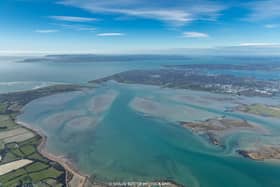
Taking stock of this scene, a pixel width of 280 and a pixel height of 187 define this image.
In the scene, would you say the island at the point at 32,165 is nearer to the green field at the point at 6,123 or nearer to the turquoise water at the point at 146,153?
the green field at the point at 6,123

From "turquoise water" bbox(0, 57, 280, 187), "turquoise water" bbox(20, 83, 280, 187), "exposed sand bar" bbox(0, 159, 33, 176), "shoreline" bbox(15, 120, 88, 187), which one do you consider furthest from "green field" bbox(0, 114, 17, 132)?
"exposed sand bar" bbox(0, 159, 33, 176)

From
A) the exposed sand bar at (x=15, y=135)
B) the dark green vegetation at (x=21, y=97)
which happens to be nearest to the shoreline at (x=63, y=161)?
the exposed sand bar at (x=15, y=135)

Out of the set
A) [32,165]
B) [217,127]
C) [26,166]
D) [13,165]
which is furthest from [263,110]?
[13,165]

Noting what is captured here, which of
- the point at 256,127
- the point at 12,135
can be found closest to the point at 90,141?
the point at 12,135

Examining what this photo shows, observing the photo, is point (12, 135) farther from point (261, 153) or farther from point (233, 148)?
point (261, 153)

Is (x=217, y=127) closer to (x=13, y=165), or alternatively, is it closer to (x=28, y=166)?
(x=28, y=166)

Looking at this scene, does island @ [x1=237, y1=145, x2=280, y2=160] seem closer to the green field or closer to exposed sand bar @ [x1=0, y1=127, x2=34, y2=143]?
exposed sand bar @ [x1=0, y1=127, x2=34, y2=143]

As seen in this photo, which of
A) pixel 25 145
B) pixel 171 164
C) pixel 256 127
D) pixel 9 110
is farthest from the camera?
pixel 9 110
